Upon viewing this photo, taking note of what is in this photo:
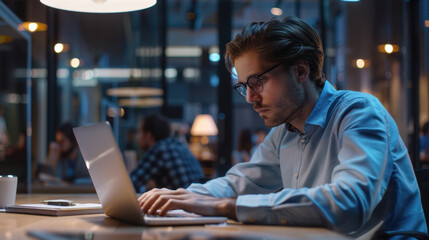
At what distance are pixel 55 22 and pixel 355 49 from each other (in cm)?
473

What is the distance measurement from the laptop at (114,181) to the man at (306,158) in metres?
0.09

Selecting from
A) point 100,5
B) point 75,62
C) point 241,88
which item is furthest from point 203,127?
point 241,88

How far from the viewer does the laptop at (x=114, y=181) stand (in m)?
1.28

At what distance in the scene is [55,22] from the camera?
8.27 meters

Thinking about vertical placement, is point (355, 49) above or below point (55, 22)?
below

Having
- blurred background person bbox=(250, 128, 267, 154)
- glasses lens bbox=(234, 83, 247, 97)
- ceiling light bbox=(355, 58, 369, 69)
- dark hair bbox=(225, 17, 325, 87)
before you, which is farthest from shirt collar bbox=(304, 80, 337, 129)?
blurred background person bbox=(250, 128, 267, 154)

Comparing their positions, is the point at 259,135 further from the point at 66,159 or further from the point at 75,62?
the point at 75,62

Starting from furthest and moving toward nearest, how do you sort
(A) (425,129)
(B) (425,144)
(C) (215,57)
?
(C) (215,57) → (A) (425,129) → (B) (425,144)

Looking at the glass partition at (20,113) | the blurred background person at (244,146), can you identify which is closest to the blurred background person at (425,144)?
the blurred background person at (244,146)

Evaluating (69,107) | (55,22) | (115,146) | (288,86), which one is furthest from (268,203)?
(69,107)

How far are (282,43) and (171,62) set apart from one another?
8.16m

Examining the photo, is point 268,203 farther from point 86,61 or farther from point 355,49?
point 86,61

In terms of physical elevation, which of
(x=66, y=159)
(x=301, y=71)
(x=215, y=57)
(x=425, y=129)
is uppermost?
(x=215, y=57)

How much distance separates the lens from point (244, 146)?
7984 mm
